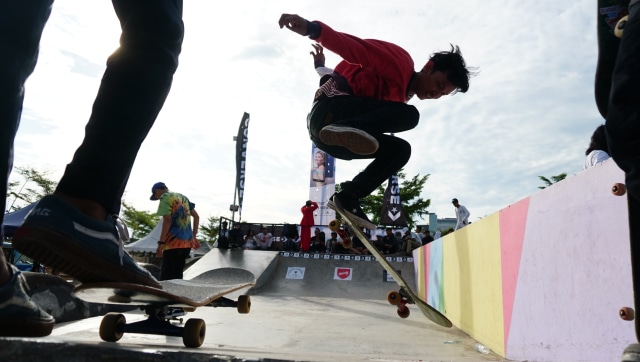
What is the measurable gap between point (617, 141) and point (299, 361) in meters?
0.82

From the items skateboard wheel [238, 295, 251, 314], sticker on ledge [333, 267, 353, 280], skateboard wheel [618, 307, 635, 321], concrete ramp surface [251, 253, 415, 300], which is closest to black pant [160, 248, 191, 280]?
skateboard wheel [238, 295, 251, 314]

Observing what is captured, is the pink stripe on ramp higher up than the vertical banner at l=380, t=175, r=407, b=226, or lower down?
lower down

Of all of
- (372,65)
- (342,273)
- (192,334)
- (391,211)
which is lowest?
(192,334)

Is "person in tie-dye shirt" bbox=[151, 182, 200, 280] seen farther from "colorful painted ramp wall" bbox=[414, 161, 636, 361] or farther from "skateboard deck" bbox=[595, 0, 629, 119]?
"skateboard deck" bbox=[595, 0, 629, 119]

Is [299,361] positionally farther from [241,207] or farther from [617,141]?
[241,207]

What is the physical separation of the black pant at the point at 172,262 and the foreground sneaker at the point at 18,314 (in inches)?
185

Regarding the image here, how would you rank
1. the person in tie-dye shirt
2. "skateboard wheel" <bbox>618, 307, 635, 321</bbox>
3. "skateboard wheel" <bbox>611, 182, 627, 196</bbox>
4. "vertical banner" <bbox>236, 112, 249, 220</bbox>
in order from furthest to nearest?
"vertical banner" <bbox>236, 112, 249, 220</bbox>
the person in tie-dye shirt
"skateboard wheel" <bbox>611, 182, 627, 196</bbox>
"skateboard wheel" <bbox>618, 307, 635, 321</bbox>

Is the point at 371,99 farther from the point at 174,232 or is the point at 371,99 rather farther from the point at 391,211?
the point at 391,211

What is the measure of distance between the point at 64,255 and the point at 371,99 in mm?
2297

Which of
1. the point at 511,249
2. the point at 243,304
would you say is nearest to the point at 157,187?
the point at 243,304

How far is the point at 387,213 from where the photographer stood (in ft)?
81.3

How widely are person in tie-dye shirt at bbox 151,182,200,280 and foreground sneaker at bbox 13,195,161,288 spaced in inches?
177

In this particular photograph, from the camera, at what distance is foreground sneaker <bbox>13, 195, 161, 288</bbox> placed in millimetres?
1147

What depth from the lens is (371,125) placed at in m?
2.99
